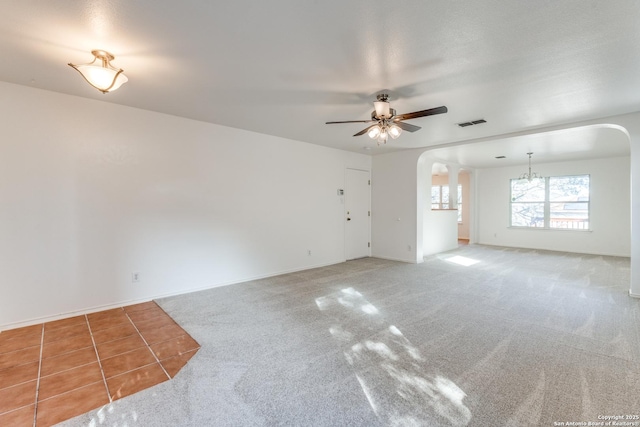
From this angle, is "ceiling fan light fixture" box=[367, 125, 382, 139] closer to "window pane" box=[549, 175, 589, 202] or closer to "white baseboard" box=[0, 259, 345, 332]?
"white baseboard" box=[0, 259, 345, 332]

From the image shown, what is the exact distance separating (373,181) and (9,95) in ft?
20.1

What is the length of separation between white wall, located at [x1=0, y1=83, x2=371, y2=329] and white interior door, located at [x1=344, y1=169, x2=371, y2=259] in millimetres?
1573

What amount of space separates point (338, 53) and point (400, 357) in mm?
2612

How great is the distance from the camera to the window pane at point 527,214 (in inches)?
324

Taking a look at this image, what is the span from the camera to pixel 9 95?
2.96 metres

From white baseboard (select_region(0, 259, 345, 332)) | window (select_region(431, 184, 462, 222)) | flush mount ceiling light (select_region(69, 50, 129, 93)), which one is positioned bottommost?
white baseboard (select_region(0, 259, 345, 332))

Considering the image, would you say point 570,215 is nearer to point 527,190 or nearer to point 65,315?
point 527,190

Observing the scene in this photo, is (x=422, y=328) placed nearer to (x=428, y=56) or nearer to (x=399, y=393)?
(x=399, y=393)

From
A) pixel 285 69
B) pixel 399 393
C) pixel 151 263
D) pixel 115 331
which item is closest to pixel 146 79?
pixel 285 69

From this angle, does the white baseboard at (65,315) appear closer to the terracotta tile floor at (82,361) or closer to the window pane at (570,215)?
the terracotta tile floor at (82,361)

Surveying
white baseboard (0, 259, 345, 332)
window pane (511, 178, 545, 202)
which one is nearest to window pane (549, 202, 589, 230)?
window pane (511, 178, 545, 202)

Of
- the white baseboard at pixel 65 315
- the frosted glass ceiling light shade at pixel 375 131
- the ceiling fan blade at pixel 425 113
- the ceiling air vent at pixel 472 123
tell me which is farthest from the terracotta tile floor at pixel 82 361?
the ceiling air vent at pixel 472 123

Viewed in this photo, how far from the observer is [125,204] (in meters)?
3.63

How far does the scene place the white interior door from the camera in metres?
6.46
